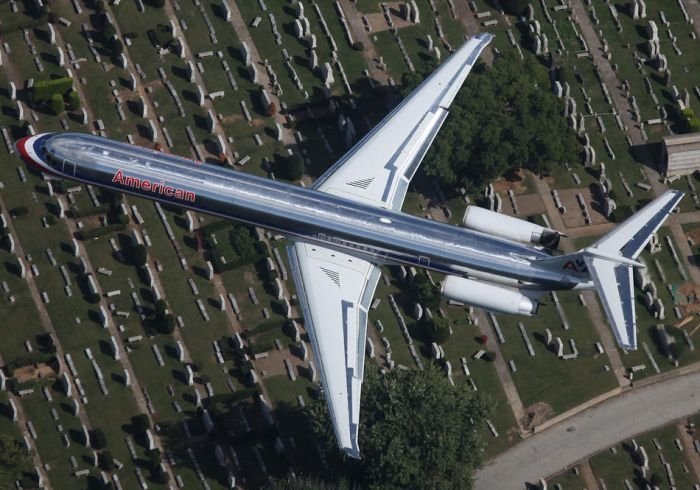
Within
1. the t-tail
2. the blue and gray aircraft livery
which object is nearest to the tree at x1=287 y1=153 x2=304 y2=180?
the blue and gray aircraft livery

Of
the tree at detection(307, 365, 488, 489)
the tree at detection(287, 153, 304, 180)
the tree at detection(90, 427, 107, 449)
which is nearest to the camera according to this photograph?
the tree at detection(307, 365, 488, 489)

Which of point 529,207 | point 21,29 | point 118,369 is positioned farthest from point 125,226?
point 529,207

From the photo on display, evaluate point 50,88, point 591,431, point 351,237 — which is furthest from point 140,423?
point 591,431

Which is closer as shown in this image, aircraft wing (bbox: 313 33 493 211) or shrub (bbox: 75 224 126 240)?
aircraft wing (bbox: 313 33 493 211)

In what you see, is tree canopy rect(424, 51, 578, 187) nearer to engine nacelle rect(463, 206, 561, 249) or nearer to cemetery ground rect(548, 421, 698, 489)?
engine nacelle rect(463, 206, 561, 249)

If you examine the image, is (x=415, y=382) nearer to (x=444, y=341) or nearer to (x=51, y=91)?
(x=444, y=341)

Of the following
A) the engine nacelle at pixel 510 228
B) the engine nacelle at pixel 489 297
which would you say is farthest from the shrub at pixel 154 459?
the engine nacelle at pixel 510 228

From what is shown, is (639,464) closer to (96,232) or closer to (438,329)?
(438,329)

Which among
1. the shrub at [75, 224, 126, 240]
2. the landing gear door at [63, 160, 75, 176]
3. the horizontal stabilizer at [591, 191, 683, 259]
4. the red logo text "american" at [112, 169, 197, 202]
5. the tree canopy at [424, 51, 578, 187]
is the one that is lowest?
the horizontal stabilizer at [591, 191, 683, 259]
